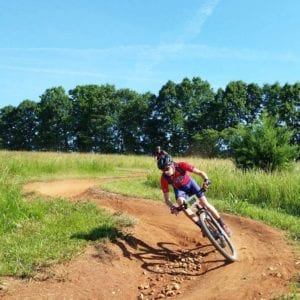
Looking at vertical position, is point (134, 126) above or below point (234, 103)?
below

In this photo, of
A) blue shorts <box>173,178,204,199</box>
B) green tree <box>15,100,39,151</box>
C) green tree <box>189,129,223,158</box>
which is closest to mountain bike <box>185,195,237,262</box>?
blue shorts <box>173,178,204,199</box>

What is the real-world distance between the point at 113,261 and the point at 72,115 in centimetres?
5728

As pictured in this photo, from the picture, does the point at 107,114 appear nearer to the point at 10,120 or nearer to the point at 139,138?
the point at 139,138

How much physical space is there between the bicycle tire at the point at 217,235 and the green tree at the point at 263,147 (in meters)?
9.46

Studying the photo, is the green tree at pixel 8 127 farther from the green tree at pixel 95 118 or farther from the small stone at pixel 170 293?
the small stone at pixel 170 293

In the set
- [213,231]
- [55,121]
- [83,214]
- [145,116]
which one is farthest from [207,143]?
[213,231]

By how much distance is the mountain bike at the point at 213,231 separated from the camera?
25.5 feet

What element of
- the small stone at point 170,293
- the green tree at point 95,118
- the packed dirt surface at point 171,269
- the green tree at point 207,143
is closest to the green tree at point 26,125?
the green tree at point 95,118

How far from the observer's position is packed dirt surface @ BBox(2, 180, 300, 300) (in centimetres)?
665

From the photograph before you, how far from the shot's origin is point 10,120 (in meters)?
70.2

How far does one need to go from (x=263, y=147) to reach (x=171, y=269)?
403 inches

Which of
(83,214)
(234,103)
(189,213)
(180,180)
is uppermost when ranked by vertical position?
(234,103)

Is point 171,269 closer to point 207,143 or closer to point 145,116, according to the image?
point 207,143

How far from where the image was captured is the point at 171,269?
8.02 m
